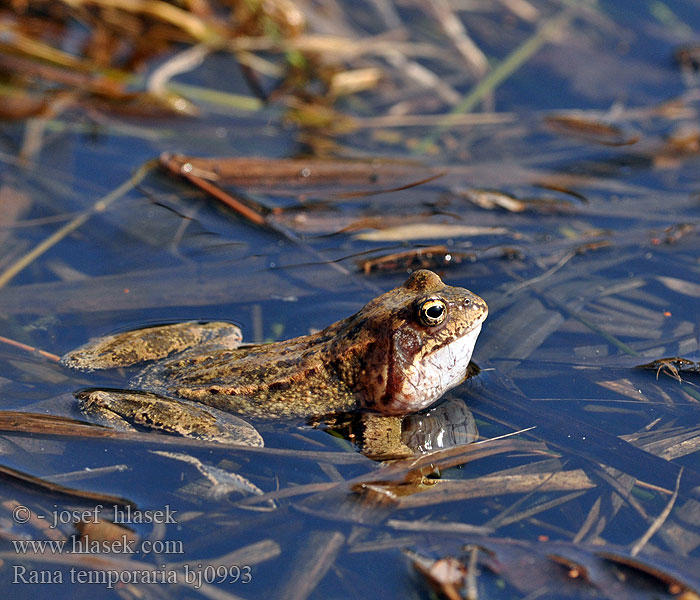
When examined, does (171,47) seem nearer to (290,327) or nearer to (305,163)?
(305,163)

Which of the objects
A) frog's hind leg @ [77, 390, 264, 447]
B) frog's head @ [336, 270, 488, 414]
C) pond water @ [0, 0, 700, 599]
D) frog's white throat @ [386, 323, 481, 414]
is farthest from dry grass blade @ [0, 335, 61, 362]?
frog's white throat @ [386, 323, 481, 414]

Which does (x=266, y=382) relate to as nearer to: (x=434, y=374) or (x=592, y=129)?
(x=434, y=374)

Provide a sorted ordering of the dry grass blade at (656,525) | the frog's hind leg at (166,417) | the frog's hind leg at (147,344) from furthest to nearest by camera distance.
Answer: the frog's hind leg at (147,344)
the frog's hind leg at (166,417)
the dry grass blade at (656,525)

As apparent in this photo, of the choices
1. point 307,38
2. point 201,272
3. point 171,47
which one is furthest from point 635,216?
point 171,47

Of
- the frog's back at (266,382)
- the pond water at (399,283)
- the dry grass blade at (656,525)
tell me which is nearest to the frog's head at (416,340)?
the frog's back at (266,382)

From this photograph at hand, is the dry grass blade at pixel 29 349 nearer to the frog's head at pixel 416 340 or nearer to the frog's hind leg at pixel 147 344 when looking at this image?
the frog's hind leg at pixel 147 344

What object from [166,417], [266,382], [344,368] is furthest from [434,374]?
[166,417]
